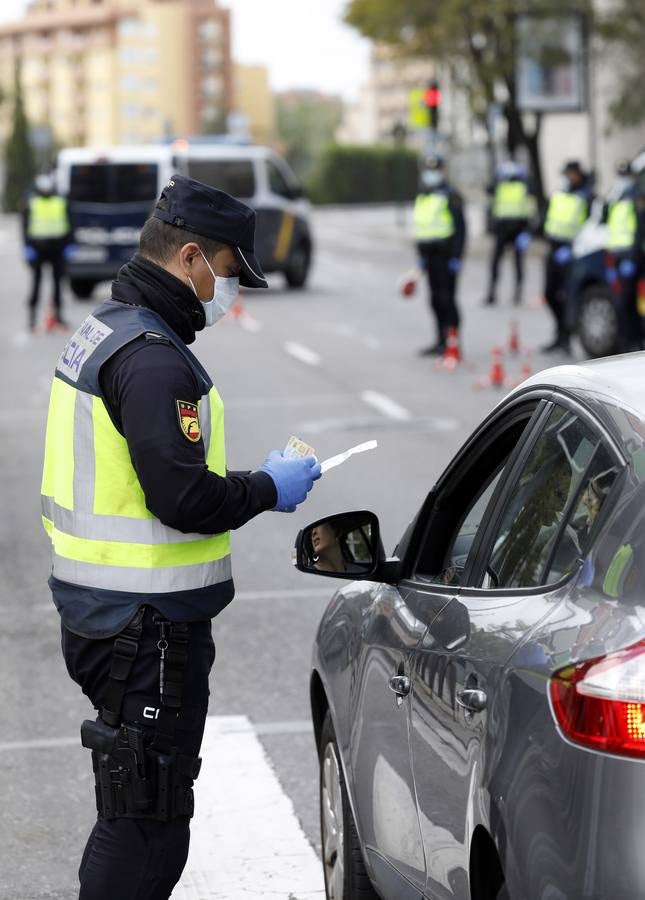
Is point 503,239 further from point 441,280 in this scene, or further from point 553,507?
point 553,507

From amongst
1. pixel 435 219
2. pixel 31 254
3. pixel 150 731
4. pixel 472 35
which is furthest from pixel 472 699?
pixel 472 35

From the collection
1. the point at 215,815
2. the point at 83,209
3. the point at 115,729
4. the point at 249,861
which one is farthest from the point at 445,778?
the point at 83,209

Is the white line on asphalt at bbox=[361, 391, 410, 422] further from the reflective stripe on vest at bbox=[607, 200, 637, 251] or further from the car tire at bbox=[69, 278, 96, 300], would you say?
the car tire at bbox=[69, 278, 96, 300]

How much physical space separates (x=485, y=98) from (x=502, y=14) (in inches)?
99.4

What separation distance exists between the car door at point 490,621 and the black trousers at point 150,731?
489mm

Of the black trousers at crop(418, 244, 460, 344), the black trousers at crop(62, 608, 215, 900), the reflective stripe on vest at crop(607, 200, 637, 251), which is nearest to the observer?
the black trousers at crop(62, 608, 215, 900)

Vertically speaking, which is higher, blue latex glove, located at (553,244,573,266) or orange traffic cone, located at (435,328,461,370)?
blue latex glove, located at (553,244,573,266)

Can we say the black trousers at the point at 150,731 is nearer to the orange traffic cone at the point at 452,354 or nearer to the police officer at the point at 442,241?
the orange traffic cone at the point at 452,354

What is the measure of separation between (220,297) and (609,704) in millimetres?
1549

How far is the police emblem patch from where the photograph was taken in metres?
3.46

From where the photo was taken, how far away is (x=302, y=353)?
2017 centimetres

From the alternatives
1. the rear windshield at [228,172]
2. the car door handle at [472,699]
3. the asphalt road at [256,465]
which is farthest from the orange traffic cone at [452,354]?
the car door handle at [472,699]

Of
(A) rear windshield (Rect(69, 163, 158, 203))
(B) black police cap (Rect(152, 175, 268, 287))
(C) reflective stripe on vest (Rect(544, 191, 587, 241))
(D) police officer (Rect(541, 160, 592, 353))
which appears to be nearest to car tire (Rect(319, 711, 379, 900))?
(B) black police cap (Rect(152, 175, 268, 287))

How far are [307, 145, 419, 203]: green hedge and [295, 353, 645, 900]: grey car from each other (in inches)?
3182
